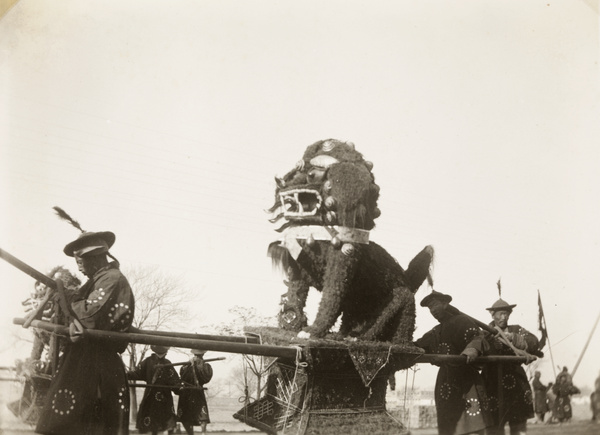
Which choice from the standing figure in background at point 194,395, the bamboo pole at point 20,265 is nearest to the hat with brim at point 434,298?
the standing figure in background at point 194,395

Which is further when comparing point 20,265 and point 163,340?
point 163,340

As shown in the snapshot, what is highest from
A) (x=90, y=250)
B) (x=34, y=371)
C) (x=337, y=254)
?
(x=337, y=254)

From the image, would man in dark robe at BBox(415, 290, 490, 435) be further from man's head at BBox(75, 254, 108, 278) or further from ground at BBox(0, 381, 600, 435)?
man's head at BBox(75, 254, 108, 278)

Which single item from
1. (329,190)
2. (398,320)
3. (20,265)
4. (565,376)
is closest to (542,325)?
(565,376)

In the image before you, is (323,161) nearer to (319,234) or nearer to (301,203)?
(301,203)

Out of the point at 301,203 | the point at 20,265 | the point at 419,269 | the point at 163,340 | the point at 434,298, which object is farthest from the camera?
the point at 434,298

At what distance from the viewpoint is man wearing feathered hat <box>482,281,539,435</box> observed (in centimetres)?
646

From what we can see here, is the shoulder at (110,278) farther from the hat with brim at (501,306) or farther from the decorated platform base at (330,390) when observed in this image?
the hat with brim at (501,306)

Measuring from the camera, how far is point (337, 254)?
16.8 feet

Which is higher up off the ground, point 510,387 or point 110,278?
point 110,278

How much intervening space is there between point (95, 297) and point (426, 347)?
3.22 meters

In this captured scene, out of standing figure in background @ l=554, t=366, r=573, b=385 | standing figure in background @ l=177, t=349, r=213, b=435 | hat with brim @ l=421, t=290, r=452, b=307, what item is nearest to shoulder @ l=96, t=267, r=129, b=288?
standing figure in background @ l=177, t=349, r=213, b=435

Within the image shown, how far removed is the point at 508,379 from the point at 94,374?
Answer: 422cm

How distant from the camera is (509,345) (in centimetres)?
669
